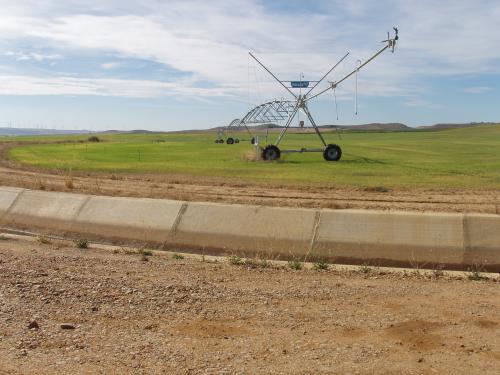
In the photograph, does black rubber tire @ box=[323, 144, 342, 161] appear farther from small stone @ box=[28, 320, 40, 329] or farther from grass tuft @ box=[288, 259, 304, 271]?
small stone @ box=[28, 320, 40, 329]

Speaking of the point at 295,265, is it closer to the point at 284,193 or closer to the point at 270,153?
the point at 284,193

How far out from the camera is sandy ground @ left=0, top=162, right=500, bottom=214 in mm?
16773

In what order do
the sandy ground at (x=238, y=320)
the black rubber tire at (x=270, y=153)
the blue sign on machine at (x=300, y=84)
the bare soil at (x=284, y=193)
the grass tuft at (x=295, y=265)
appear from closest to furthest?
the sandy ground at (x=238, y=320)
the grass tuft at (x=295, y=265)
the bare soil at (x=284, y=193)
the black rubber tire at (x=270, y=153)
the blue sign on machine at (x=300, y=84)

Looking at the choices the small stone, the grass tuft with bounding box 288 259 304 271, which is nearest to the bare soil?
the grass tuft with bounding box 288 259 304 271

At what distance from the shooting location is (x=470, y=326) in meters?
8.04

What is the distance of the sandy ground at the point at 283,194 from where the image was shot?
16.8m

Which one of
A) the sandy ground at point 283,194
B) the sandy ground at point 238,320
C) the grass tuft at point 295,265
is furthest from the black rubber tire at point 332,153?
the sandy ground at point 238,320

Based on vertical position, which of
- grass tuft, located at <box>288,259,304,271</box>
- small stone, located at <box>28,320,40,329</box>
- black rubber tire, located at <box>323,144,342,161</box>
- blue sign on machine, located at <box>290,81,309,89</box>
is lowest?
grass tuft, located at <box>288,259,304,271</box>

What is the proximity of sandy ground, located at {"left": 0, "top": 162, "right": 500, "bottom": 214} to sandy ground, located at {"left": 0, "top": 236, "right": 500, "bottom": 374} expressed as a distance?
18.5ft

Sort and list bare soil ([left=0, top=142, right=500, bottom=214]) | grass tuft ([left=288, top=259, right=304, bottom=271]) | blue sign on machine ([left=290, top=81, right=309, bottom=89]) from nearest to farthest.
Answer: grass tuft ([left=288, top=259, right=304, bottom=271]) < bare soil ([left=0, top=142, right=500, bottom=214]) < blue sign on machine ([left=290, top=81, right=309, bottom=89])

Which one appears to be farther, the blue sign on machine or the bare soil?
the blue sign on machine

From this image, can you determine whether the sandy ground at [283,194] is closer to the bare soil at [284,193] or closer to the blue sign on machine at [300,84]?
the bare soil at [284,193]

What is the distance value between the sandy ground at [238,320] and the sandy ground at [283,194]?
18.5ft

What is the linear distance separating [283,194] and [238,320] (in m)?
11.6
